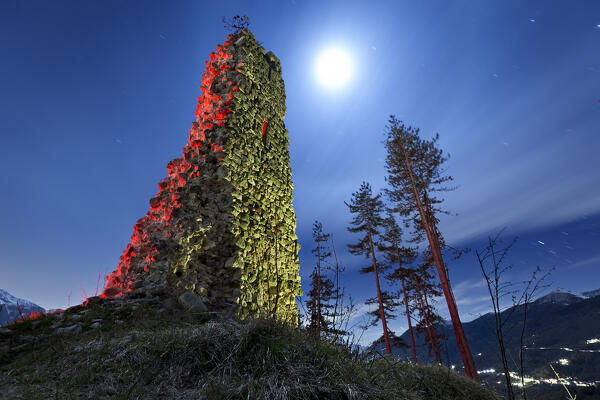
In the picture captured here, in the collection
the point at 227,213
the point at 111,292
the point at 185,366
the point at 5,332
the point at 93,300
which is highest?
the point at 227,213

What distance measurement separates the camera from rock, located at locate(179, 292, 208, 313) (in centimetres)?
368

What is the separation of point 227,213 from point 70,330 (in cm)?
242

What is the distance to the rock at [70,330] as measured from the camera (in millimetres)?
2993

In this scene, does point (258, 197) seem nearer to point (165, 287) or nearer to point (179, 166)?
point (179, 166)

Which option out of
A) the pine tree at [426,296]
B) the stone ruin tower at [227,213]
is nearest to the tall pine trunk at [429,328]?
the pine tree at [426,296]

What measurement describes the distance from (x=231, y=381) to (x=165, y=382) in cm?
44

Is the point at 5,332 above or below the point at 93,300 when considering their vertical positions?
below

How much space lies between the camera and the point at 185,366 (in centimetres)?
198

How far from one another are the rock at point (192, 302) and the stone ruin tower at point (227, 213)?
6.6 inches

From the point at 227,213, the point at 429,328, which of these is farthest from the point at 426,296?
the point at 227,213

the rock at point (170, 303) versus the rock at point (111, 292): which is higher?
the rock at point (111, 292)

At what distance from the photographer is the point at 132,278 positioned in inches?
167

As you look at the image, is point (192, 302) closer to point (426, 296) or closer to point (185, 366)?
point (185, 366)

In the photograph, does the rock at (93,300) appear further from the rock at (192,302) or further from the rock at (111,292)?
the rock at (192,302)
